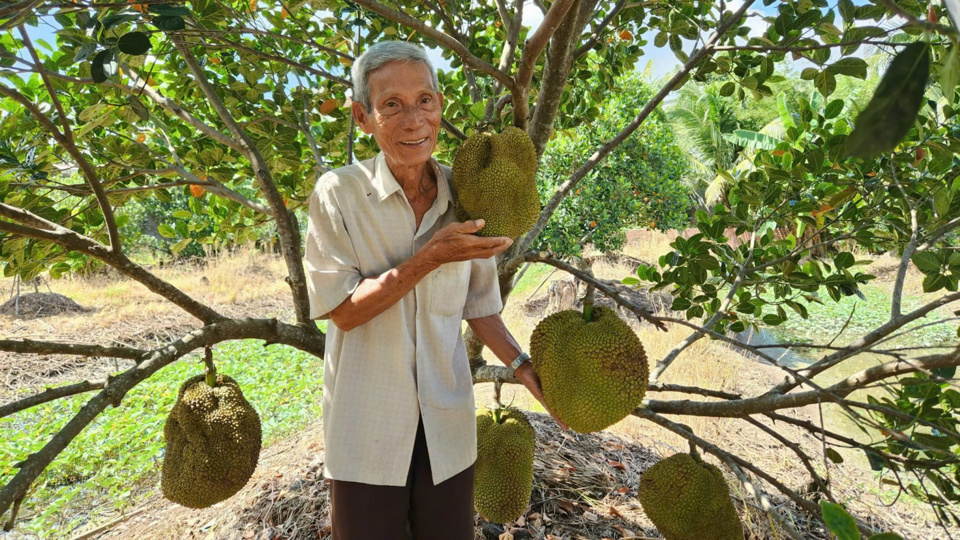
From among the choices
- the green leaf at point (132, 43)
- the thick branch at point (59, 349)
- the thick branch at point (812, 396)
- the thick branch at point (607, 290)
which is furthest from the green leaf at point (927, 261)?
the thick branch at point (59, 349)

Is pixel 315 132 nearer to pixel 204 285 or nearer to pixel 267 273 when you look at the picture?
pixel 204 285

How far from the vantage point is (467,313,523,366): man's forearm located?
4.91 feet

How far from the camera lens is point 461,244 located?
110cm

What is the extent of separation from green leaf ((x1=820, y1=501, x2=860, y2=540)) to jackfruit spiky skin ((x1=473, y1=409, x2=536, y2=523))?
42.9 inches

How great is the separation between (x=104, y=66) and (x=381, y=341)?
73 cm

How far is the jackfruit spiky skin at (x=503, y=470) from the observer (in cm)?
169

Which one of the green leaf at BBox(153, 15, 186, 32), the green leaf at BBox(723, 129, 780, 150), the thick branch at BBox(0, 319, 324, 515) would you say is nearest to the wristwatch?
the thick branch at BBox(0, 319, 324, 515)

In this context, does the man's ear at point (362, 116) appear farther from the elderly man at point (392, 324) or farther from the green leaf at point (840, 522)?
the green leaf at point (840, 522)

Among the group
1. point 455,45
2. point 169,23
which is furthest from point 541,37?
point 169,23

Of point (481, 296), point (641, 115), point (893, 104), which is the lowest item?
point (481, 296)

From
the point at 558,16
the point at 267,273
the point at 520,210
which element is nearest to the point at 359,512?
the point at 520,210

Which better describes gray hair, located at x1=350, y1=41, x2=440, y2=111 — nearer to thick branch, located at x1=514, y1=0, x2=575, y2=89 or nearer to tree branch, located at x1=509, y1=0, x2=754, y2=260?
thick branch, located at x1=514, y1=0, x2=575, y2=89

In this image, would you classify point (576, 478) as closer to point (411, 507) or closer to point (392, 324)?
point (411, 507)

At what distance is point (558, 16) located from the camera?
109 centimetres
